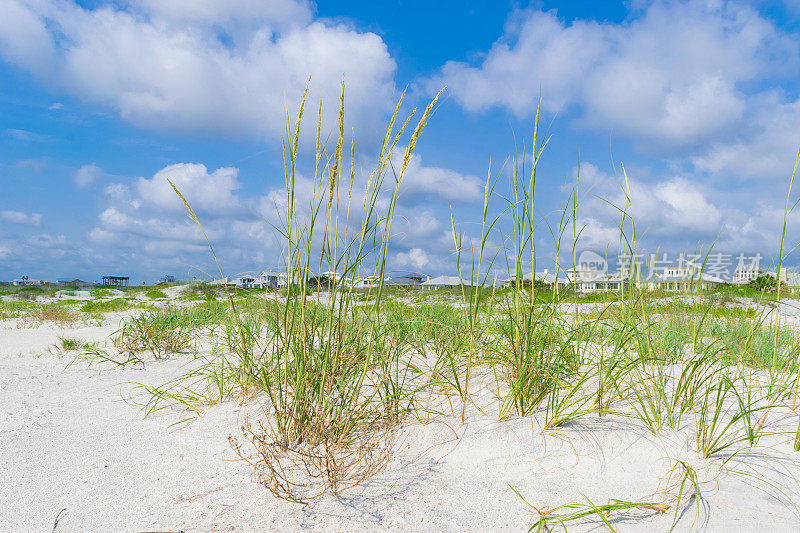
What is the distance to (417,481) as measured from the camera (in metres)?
1.83

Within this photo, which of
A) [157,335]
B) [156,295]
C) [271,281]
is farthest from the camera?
[156,295]

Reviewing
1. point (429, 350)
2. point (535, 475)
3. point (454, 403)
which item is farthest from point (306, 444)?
point (429, 350)

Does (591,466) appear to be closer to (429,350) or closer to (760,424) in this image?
(760,424)

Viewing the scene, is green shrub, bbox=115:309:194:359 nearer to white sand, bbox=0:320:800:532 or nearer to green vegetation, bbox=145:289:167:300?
white sand, bbox=0:320:800:532

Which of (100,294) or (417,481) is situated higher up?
(417,481)

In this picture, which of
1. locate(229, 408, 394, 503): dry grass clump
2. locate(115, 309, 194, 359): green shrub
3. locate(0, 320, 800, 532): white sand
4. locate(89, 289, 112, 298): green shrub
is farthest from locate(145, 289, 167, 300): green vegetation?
locate(229, 408, 394, 503): dry grass clump

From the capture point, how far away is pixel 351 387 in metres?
2.05

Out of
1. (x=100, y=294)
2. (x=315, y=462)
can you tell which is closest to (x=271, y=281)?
(x=315, y=462)

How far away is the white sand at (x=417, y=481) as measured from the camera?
157cm

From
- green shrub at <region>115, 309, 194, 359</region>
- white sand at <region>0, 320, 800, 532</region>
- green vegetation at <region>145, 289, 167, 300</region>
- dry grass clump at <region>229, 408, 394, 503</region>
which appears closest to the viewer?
white sand at <region>0, 320, 800, 532</region>

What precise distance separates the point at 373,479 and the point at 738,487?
4.35 feet

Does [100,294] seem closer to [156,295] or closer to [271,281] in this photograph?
[156,295]

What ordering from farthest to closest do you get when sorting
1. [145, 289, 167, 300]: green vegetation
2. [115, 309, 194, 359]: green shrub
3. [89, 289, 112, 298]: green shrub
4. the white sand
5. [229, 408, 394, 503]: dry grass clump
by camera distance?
1. [89, 289, 112, 298]: green shrub
2. [145, 289, 167, 300]: green vegetation
3. [115, 309, 194, 359]: green shrub
4. [229, 408, 394, 503]: dry grass clump
5. the white sand

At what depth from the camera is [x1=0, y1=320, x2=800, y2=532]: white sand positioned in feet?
5.15
